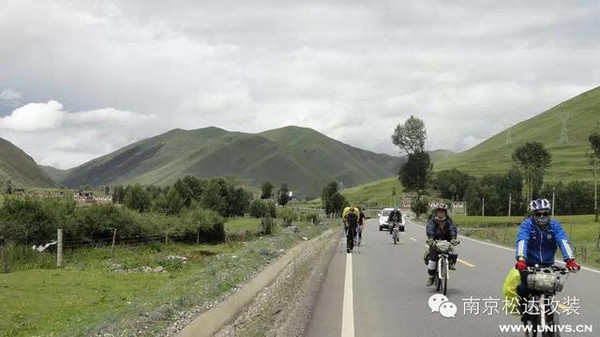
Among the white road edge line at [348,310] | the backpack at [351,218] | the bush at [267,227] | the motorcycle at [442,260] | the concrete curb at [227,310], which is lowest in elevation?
the bush at [267,227]

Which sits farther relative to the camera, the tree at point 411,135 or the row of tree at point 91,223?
the tree at point 411,135

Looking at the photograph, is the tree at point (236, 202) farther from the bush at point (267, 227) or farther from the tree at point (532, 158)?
the bush at point (267, 227)

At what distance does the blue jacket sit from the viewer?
770 centimetres

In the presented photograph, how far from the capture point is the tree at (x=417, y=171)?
10875cm

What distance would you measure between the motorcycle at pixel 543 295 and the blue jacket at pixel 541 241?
0.21 m

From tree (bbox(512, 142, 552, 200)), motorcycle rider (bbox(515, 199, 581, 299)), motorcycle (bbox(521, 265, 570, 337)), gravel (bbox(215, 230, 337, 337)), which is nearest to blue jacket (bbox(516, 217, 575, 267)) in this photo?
motorcycle rider (bbox(515, 199, 581, 299))

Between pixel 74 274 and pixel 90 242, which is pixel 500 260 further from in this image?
pixel 90 242

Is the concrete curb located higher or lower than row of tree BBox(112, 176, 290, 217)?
lower

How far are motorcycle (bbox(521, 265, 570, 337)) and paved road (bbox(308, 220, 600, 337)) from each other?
0.99 m

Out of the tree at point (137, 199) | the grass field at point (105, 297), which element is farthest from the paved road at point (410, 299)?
the tree at point (137, 199)

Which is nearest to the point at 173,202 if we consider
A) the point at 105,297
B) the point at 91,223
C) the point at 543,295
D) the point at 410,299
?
the point at 91,223

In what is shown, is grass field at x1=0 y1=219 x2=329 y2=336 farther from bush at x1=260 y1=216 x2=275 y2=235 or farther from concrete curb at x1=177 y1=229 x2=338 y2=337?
bush at x1=260 y1=216 x2=275 y2=235

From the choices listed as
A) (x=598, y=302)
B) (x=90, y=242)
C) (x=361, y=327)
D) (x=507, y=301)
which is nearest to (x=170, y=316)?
(x=361, y=327)

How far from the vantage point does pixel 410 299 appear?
1180 centimetres
